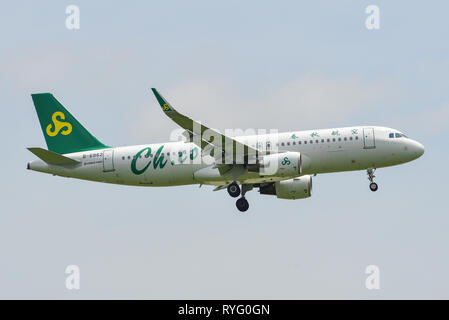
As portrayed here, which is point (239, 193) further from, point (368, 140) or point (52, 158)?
point (52, 158)

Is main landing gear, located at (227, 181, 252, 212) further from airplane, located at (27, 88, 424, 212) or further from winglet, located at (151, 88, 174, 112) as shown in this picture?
winglet, located at (151, 88, 174, 112)

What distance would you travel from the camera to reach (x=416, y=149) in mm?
54469

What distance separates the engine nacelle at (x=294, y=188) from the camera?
58.0 m

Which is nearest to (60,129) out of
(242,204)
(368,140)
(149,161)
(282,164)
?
(149,161)

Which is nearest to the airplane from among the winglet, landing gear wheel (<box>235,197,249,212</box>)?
landing gear wheel (<box>235,197,249,212</box>)

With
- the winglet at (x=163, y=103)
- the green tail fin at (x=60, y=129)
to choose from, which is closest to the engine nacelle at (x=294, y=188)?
the green tail fin at (x=60, y=129)

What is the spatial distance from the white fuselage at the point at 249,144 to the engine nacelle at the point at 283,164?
3.04 ft

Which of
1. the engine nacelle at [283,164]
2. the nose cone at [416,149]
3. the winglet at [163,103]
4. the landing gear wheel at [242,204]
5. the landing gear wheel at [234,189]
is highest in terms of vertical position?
the winglet at [163,103]

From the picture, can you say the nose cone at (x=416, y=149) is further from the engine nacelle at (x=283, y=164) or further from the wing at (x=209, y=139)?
the wing at (x=209, y=139)

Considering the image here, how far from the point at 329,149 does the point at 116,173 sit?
1414 centimetres

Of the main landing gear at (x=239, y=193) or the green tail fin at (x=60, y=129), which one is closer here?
the main landing gear at (x=239, y=193)

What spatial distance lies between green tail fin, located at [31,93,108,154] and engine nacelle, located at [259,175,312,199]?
12349 millimetres

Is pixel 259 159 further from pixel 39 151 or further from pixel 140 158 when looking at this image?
pixel 39 151

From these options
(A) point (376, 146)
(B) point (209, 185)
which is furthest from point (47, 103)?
(A) point (376, 146)
